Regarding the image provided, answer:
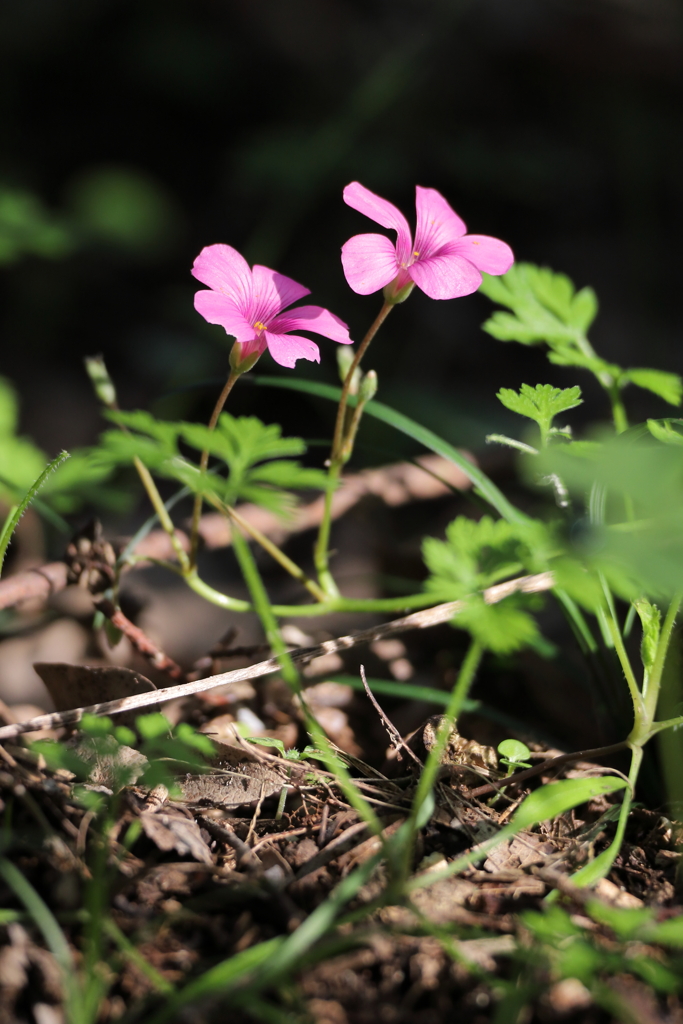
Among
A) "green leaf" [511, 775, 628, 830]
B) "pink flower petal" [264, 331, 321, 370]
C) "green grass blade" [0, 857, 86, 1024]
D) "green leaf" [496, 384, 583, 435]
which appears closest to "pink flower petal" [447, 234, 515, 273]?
"green leaf" [496, 384, 583, 435]

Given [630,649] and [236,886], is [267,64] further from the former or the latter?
[236,886]

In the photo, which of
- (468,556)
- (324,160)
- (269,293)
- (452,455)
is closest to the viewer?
(468,556)

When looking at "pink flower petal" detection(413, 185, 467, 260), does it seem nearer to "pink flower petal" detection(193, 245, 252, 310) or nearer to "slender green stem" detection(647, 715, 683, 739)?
"pink flower petal" detection(193, 245, 252, 310)

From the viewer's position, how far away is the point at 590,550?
1058 mm

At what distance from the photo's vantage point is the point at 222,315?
1.29 meters

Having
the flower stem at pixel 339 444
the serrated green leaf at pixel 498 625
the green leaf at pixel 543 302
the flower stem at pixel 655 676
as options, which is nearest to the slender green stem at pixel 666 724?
the flower stem at pixel 655 676

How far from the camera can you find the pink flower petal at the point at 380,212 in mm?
1398

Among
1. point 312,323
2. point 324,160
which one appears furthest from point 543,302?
point 324,160

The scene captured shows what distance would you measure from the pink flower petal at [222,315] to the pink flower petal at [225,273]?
0.05 meters

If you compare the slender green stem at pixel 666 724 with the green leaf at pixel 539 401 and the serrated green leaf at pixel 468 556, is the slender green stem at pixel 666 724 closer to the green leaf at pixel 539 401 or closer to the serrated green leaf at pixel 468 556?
the serrated green leaf at pixel 468 556

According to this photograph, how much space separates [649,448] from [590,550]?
17 centimetres

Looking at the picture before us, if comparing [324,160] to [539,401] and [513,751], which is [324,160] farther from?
[513,751]

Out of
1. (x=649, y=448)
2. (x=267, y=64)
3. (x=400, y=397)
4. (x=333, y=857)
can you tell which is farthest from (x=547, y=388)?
(x=267, y=64)

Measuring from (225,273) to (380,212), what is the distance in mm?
316
